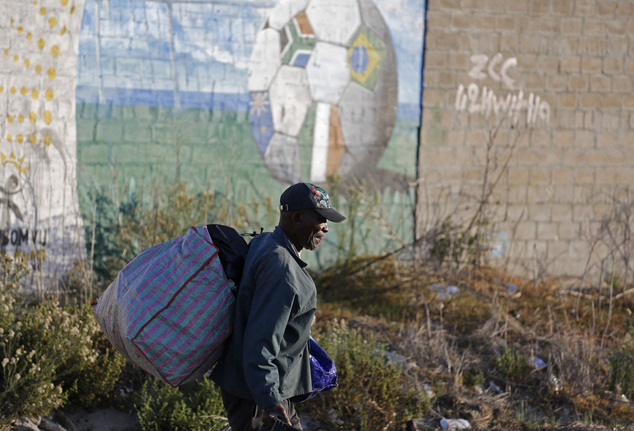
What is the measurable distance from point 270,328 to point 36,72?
451 centimetres

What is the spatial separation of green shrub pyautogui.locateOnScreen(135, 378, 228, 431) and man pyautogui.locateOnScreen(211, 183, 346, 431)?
111 cm

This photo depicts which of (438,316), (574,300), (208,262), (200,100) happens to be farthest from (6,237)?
(574,300)

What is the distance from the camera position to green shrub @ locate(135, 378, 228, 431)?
3.77 meters

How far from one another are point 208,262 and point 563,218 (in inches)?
229

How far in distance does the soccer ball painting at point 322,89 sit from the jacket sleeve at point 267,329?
4374 millimetres

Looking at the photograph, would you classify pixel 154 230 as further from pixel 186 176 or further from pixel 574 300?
pixel 574 300

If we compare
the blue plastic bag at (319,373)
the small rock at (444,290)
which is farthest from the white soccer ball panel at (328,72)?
the blue plastic bag at (319,373)

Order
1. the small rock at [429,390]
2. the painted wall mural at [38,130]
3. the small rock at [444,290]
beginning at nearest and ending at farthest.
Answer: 1. the small rock at [429,390]
2. the painted wall mural at [38,130]
3. the small rock at [444,290]

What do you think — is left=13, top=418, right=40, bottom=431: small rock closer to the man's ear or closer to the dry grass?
the man's ear

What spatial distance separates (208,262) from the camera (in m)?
2.58

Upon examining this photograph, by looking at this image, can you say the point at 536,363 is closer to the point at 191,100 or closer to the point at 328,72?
the point at 328,72

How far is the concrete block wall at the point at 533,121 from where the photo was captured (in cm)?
718

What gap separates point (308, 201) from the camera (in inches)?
105

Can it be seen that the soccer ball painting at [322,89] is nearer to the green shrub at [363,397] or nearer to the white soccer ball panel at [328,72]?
the white soccer ball panel at [328,72]
